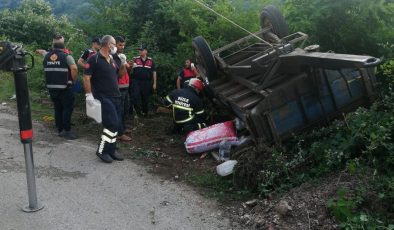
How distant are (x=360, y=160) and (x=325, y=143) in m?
0.63

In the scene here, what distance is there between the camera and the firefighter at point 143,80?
9.41m

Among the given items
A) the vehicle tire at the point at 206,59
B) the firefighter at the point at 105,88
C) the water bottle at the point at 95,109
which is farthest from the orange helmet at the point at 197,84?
the water bottle at the point at 95,109

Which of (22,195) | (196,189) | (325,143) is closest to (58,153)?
(22,195)

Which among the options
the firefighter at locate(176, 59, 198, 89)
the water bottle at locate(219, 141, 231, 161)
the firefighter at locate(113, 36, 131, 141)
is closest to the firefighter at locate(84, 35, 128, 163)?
Result: the firefighter at locate(113, 36, 131, 141)

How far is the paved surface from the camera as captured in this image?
16.0ft

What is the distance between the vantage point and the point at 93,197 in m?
5.49

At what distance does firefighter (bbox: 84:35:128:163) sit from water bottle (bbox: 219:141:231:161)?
1.54 m

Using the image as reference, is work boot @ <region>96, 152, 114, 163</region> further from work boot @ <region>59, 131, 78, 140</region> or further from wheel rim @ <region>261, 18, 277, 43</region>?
wheel rim @ <region>261, 18, 277, 43</region>

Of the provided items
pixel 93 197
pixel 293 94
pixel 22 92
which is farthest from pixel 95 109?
pixel 293 94

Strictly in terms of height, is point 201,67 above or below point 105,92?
below

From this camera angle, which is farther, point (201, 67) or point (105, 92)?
point (201, 67)

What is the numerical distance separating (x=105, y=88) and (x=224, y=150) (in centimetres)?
193

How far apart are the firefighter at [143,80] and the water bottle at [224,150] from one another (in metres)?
3.20

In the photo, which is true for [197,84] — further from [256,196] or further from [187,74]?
[256,196]
